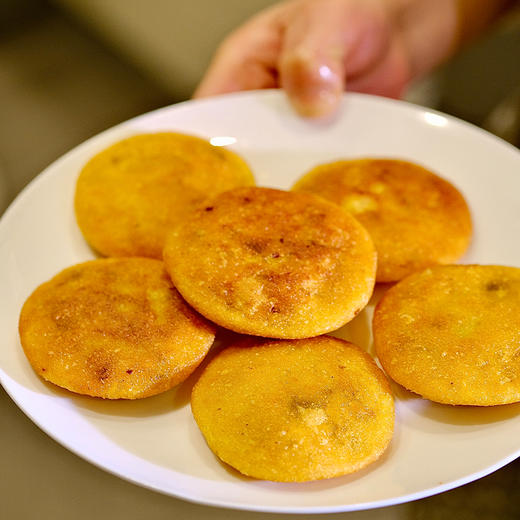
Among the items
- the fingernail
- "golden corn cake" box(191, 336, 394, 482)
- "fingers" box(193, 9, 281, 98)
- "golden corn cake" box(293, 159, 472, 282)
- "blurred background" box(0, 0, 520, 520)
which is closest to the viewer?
"golden corn cake" box(191, 336, 394, 482)

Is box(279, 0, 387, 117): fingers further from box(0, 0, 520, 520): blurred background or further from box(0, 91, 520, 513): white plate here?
box(0, 0, 520, 520): blurred background

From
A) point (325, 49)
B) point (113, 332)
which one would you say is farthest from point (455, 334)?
point (325, 49)

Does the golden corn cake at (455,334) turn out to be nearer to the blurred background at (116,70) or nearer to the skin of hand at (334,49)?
the skin of hand at (334,49)

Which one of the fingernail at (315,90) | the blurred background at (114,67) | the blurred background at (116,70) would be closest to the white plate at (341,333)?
the fingernail at (315,90)

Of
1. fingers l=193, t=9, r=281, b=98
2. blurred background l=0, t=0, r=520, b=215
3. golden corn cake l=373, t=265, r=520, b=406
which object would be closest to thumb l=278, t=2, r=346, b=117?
fingers l=193, t=9, r=281, b=98

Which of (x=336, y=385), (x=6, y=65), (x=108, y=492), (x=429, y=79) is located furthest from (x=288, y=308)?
(x=6, y=65)

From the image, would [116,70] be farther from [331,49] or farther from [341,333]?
[341,333]
